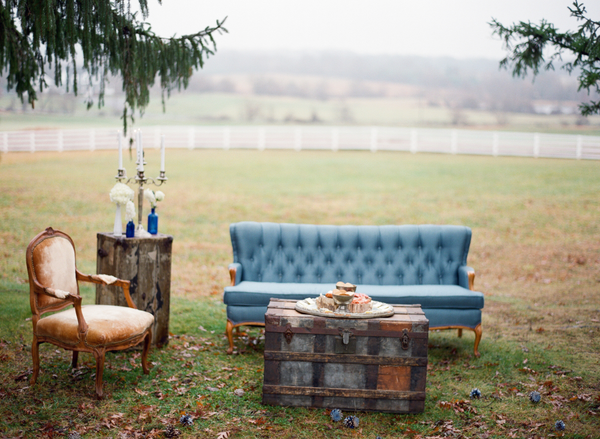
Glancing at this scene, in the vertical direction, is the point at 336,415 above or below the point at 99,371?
below

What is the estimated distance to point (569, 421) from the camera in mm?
3295

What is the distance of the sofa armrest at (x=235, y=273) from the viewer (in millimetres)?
4848

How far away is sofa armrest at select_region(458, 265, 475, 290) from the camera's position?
4902 millimetres

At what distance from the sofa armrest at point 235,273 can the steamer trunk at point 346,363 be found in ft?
4.79

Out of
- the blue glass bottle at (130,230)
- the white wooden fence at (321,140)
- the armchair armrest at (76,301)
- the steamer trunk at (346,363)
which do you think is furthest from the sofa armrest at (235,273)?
the white wooden fence at (321,140)

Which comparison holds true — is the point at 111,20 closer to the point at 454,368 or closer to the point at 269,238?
the point at 269,238

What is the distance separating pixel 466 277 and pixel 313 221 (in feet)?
21.1

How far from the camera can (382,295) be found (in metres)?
4.63

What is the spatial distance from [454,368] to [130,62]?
4150 mm

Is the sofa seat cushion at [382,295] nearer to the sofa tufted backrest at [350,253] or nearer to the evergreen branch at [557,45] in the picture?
the sofa tufted backrest at [350,253]

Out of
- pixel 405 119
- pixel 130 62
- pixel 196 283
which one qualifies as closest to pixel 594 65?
pixel 130 62

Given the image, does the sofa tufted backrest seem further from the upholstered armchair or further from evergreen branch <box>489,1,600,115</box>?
evergreen branch <box>489,1,600,115</box>

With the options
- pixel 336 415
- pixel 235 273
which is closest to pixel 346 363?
pixel 336 415

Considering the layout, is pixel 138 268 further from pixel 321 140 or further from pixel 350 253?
pixel 321 140
